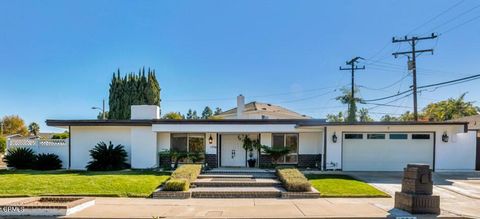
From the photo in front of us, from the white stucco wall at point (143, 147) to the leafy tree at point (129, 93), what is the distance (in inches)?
964

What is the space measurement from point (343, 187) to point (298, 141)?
5.91 metres

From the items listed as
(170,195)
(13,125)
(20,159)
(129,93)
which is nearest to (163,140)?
(20,159)

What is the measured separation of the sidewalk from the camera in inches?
322

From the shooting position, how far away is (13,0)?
13094mm

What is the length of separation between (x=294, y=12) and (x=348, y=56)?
14660mm

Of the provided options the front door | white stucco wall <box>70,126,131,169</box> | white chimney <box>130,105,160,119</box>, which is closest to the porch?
the front door

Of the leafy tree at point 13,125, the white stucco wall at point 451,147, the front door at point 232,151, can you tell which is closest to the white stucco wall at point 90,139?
the front door at point 232,151

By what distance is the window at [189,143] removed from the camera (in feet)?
57.4

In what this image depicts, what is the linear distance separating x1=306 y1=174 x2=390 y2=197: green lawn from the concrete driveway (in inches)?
22.9

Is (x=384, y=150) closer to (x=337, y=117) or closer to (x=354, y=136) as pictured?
(x=354, y=136)

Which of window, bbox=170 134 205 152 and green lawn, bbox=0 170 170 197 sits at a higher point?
window, bbox=170 134 205 152

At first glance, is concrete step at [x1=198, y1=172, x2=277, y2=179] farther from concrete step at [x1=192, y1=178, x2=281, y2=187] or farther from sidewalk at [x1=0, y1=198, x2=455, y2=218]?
sidewalk at [x1=0, y1=198, x2=455, y2=218]

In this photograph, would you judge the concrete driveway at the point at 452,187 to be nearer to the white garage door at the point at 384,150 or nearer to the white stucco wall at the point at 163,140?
the white garage door at the point at 384,150

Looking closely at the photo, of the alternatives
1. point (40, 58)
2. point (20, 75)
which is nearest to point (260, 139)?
point (40, 58)
